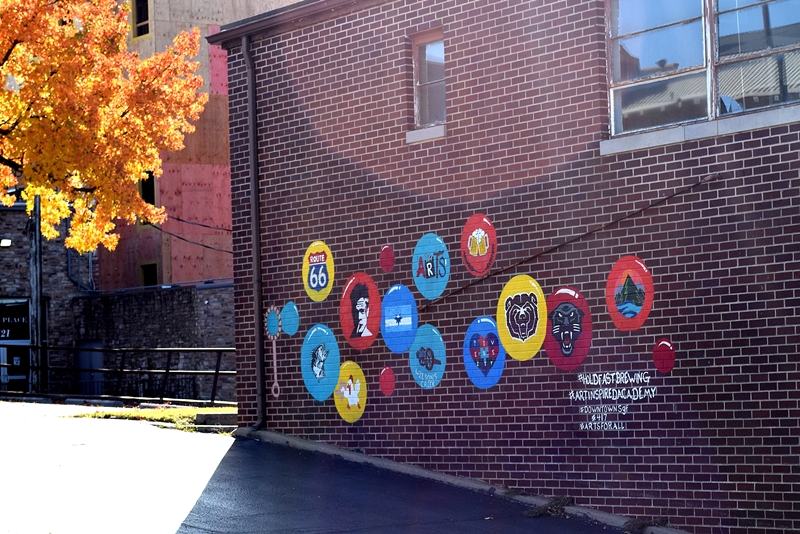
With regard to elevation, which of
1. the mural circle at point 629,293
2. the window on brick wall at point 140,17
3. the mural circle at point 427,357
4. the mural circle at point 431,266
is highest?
the window on brick wall at point 140,17

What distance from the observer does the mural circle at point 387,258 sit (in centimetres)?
1291

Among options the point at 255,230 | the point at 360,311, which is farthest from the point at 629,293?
the point at 255,230

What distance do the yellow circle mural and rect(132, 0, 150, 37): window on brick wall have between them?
23886 mm

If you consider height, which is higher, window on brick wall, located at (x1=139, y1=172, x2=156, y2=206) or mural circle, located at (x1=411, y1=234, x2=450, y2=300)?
window on brick wall, located at (x1=139, y1=172, x2=156, y2=206)

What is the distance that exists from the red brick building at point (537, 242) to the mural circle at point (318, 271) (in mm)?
30

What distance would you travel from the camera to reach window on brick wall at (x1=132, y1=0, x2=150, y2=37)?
34.6 m

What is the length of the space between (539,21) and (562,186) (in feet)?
5.89

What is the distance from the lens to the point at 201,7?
112ft

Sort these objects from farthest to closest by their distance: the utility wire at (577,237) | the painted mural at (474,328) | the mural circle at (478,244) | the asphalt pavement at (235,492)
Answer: the mural circle at (478,244), the painted mural at (474,328), the utility wire at (577,237), the asphalt pavement at (235,492)

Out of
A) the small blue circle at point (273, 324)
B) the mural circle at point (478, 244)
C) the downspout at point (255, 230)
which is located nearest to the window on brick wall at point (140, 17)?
the downspout at point (255, 230)

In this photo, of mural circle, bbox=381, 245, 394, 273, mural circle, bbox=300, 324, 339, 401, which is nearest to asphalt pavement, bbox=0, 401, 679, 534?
mural circle, bbox=300, 324, 339, 401

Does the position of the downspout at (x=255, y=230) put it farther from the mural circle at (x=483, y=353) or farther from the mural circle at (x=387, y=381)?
the mural circle at (x=483, y=353)

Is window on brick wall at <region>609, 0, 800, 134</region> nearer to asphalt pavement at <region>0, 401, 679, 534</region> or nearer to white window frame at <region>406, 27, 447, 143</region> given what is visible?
white window frame at <region>406, 27, 447, 143</region>

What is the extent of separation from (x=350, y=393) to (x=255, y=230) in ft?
8.92
